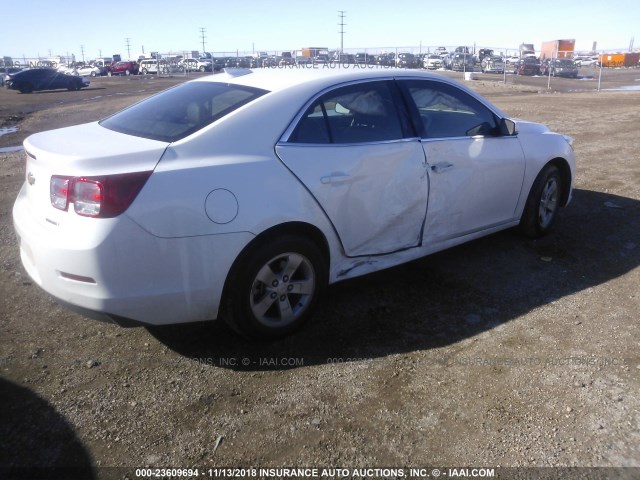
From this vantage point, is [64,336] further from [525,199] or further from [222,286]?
[525,199]

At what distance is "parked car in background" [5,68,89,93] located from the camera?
32.0 meters

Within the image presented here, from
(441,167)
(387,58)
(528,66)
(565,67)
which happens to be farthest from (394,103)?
(528,66)

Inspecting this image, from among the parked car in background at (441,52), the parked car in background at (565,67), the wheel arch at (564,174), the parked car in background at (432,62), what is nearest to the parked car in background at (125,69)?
the parked car in background at (432,62)

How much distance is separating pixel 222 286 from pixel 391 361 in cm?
111

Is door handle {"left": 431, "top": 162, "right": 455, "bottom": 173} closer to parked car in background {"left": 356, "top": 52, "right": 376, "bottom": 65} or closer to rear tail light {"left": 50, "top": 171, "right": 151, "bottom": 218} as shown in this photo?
rear tail light {"left": 50, "top": 171, "right": 151, "bottom": 218}

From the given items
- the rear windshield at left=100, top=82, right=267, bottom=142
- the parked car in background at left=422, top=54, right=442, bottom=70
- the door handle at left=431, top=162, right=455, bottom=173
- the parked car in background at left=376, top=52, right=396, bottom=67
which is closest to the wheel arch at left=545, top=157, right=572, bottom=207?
the door handle at left=431, top=162, right=455, bottom=173

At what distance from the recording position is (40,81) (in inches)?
1286

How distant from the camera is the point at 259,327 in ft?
11.2

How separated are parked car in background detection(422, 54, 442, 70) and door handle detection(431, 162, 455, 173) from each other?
1525 inches

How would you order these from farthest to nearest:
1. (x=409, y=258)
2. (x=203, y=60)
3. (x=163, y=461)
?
(x=203, y=60) → (x=409, y=258) → (x=163, y=461)

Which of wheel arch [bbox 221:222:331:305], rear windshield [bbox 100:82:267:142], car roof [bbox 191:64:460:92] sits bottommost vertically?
wheel arch [bbox 221:222:331:305]

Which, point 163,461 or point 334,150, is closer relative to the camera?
point 163,461

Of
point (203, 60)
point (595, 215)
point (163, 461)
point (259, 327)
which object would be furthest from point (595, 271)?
point (203, 60)

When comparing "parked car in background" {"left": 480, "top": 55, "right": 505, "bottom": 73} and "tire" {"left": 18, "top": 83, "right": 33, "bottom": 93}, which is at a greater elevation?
"parked car in background" {"left": 480, "top": 55, "right": 505, "bottom": 73}
